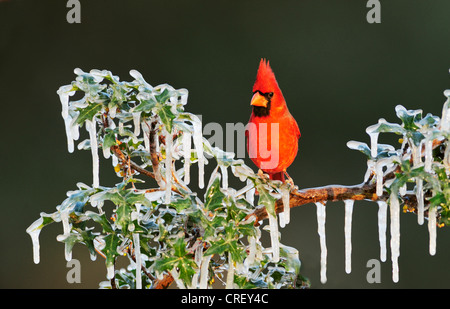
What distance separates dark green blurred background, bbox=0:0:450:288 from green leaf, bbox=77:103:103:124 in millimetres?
1607

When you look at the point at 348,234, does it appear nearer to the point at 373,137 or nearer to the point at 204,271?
the point at 373,137

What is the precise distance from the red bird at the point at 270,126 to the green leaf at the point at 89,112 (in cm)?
45

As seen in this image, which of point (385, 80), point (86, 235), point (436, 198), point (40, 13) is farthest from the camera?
point (40, 13)

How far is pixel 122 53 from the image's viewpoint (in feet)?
9.25

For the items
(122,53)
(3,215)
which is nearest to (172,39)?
(122,53)

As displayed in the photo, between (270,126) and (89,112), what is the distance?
0.52 meters

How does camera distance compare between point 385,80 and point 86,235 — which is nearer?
point 86,235

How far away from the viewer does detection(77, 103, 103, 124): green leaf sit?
1.15 m

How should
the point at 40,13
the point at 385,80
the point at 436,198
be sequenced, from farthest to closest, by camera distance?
the point at 40,13 → the point at 385,80 → the point at 436,198

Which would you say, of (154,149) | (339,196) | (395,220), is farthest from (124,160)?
(395,220)

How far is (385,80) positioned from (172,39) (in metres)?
1.18

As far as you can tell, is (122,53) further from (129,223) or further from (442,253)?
(442,253)

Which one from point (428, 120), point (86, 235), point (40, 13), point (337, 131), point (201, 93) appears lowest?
point (86, 235)

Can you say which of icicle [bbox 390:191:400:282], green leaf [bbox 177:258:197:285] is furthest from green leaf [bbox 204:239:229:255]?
icicle [bbox 390:191:400:282]
